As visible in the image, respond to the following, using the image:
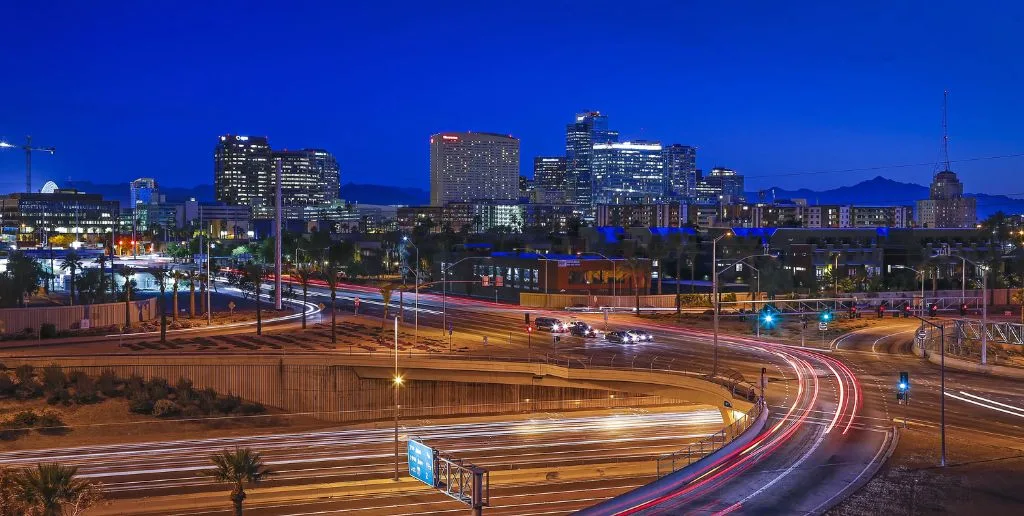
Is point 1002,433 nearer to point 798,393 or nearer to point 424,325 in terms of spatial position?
point 798,393

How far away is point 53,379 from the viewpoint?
4791cm

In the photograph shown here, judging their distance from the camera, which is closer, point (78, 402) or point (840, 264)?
point (78, 402)

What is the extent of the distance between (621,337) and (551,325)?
26.6 feet

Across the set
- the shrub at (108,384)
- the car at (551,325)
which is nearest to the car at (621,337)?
the car at (551,325)

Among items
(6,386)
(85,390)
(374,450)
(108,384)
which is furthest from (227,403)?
(374,450)

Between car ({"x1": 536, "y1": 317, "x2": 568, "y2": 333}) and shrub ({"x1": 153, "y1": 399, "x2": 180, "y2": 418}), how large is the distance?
28.1 meters

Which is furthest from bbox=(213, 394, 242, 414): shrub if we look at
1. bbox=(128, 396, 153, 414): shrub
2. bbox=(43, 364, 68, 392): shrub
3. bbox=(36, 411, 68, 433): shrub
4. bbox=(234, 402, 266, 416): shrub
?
bbox=(43, 364, 68, 392): shrub

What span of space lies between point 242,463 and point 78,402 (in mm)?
25788

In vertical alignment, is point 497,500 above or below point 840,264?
below

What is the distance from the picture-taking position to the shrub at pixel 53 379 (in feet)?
155

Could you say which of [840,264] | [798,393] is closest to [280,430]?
[798,393]

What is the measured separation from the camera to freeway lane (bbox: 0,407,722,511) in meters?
35.0

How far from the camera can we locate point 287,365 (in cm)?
5169

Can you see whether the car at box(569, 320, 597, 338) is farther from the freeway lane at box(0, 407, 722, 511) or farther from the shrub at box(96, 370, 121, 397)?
the shrub at box(96, 370, 121, 397)
